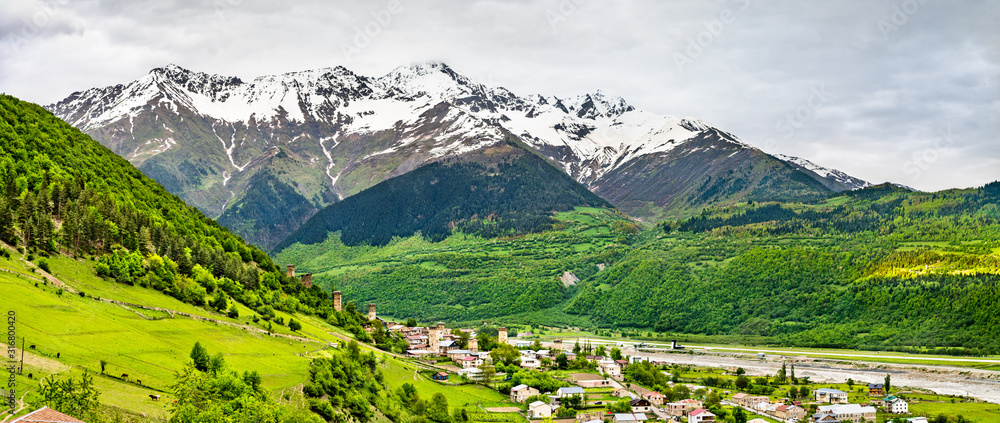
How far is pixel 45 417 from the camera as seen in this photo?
121 feet

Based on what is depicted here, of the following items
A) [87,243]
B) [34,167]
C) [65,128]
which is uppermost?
[65,128]

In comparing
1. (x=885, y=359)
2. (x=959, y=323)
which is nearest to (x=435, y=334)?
(x=885, y=359)

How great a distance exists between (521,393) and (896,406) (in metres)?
42.7

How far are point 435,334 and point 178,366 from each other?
65.4 metres

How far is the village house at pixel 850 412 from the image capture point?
90.1 meters

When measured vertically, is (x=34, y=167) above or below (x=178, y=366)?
above

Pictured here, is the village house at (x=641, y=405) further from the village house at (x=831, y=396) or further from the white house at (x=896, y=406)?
the white house at (x=896, y=406)

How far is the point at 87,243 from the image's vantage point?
79562 millimetres

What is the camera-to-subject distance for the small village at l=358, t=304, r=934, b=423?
88438mm

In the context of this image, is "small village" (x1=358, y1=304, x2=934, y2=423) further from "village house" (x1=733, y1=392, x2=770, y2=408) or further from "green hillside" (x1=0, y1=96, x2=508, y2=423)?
"green hillside" (x1=0, y1=96, x2=508, y2=423)

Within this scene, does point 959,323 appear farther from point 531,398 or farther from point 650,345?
point 531,398

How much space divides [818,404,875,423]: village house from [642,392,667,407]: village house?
16812 millimetres

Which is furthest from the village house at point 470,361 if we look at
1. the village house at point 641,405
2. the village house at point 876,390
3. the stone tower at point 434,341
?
the village house at point 876,390

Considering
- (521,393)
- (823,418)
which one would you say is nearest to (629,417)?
(521,393)
